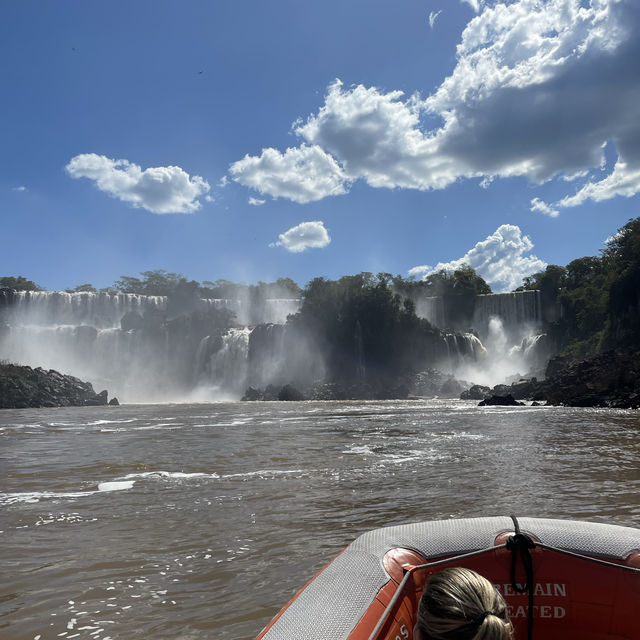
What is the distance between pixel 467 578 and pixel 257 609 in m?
2.59

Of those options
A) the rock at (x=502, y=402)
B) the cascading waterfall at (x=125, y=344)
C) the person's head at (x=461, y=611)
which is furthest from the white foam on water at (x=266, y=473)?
the cascading waterfall at (x=125, y=344)

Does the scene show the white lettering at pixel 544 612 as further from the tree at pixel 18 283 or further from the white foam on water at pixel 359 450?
the tree at pixel 18 283

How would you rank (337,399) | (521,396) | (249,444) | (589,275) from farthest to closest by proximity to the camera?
(589,275) < (337,399) < (521,396) < (249,444)

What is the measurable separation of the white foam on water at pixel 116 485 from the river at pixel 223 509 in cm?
4

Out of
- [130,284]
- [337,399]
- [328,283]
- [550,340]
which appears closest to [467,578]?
[337,399]

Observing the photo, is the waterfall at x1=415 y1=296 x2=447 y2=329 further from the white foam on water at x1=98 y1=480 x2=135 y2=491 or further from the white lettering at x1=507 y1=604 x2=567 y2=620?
the white lettering at x1=507 y1=604 x2=567 y2=620

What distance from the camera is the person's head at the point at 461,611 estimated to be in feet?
4.96

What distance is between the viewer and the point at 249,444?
46.5ft

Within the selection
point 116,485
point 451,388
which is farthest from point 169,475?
point 451,388

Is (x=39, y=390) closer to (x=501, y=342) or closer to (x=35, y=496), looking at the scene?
(x=35, y=496)

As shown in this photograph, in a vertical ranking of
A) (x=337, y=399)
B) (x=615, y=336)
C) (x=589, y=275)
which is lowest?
(x=337, y=399)

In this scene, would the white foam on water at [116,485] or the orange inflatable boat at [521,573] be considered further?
the white foam on water at [116,485]

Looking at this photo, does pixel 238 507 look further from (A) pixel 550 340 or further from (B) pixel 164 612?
(A) pixel 550 340

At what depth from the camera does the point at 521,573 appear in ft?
8.63
